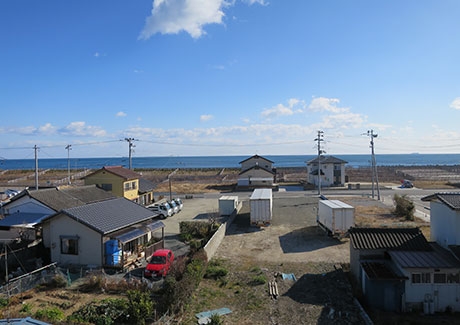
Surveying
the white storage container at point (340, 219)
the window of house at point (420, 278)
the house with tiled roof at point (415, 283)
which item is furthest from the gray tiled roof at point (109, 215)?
the window of house at point (420, 278)

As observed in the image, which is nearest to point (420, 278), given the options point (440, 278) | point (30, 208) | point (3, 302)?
point (440, 278)

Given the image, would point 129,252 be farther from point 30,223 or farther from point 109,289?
point 30,223

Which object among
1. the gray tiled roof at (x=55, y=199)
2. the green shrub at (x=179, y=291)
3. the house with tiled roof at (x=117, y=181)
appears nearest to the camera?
the green shrub at (x=179, y=291)

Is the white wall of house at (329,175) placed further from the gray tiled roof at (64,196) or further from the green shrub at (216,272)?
the green shrub at (216,272)

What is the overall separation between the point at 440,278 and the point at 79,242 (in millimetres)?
18019

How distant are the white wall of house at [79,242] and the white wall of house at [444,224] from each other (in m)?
17.7

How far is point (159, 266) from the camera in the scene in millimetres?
17484

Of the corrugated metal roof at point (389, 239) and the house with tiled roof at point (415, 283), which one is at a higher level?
the corrugated metal roof at point (389, 239)

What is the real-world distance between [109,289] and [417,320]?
1303 centimetres

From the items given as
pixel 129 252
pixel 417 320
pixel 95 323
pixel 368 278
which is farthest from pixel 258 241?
pixel 95 323

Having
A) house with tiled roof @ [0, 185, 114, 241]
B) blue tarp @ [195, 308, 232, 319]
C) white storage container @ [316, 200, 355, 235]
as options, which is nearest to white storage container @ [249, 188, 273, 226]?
white storage container @ [316, 200, 355, 235]

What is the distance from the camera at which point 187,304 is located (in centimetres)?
1370

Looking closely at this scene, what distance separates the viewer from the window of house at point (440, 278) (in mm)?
13789

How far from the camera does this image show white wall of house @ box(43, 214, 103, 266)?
18719 millimetres
